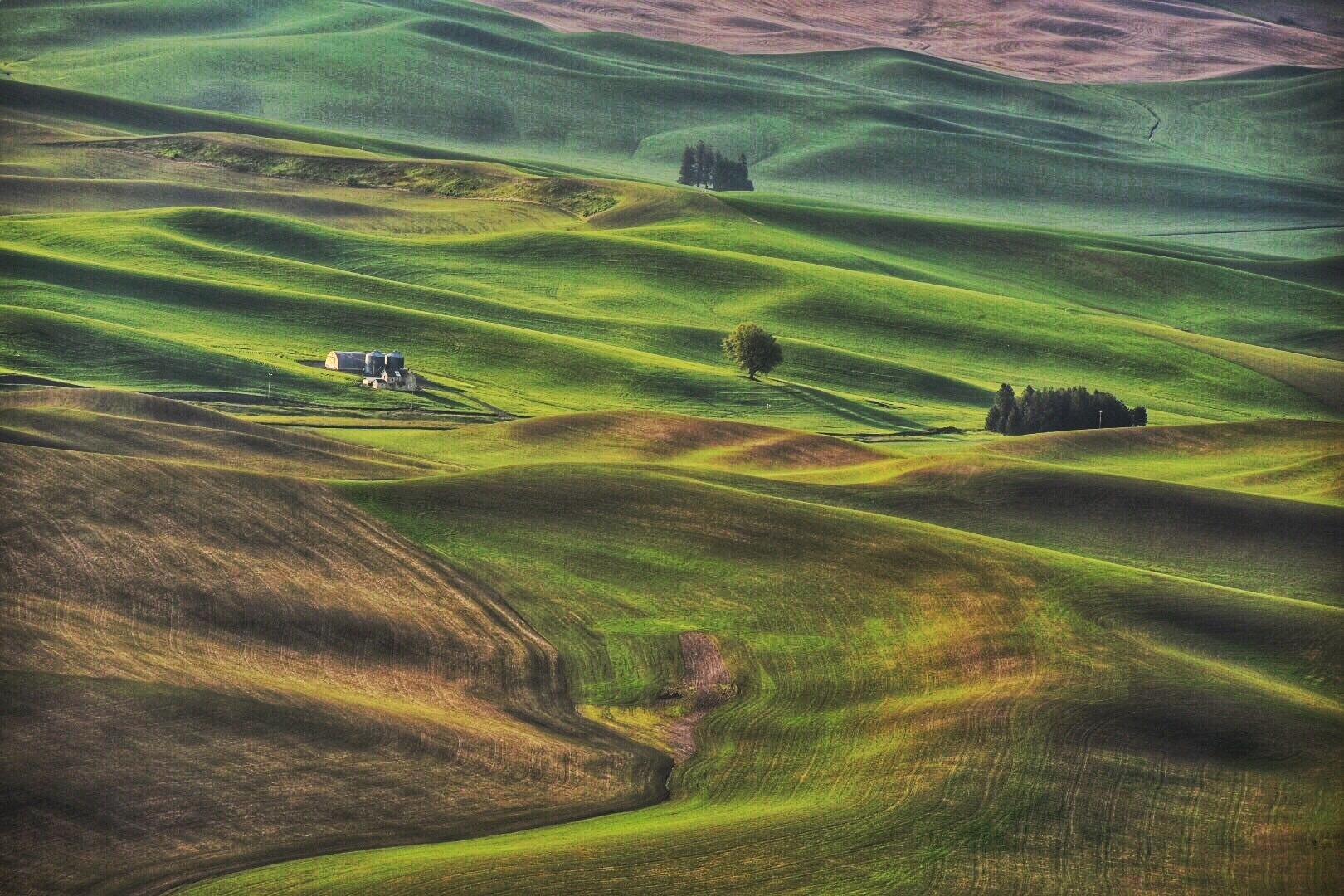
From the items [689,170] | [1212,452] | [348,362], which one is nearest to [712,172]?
[689,170]

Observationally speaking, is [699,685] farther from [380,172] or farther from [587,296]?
[380,172]

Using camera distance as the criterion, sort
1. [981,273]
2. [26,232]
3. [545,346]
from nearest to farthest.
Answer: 1. [545,346]
2. [26,232]
3. [981,273]

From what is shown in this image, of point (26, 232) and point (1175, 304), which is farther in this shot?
point (1175, 304)

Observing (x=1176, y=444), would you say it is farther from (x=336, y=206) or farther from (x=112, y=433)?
(x=336, y=206)

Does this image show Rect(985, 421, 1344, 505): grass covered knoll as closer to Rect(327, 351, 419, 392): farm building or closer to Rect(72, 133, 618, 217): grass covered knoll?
Rect(327, 351, 419, 392): farm building

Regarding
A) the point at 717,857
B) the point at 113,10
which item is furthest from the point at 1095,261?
the point at 113,10

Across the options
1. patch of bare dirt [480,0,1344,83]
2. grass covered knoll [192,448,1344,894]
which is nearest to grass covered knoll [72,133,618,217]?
patch of bare dirt [480,0,1344,83]

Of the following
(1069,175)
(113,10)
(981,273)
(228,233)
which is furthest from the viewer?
(113,10)

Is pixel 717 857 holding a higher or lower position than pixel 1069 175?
Answer: lower
